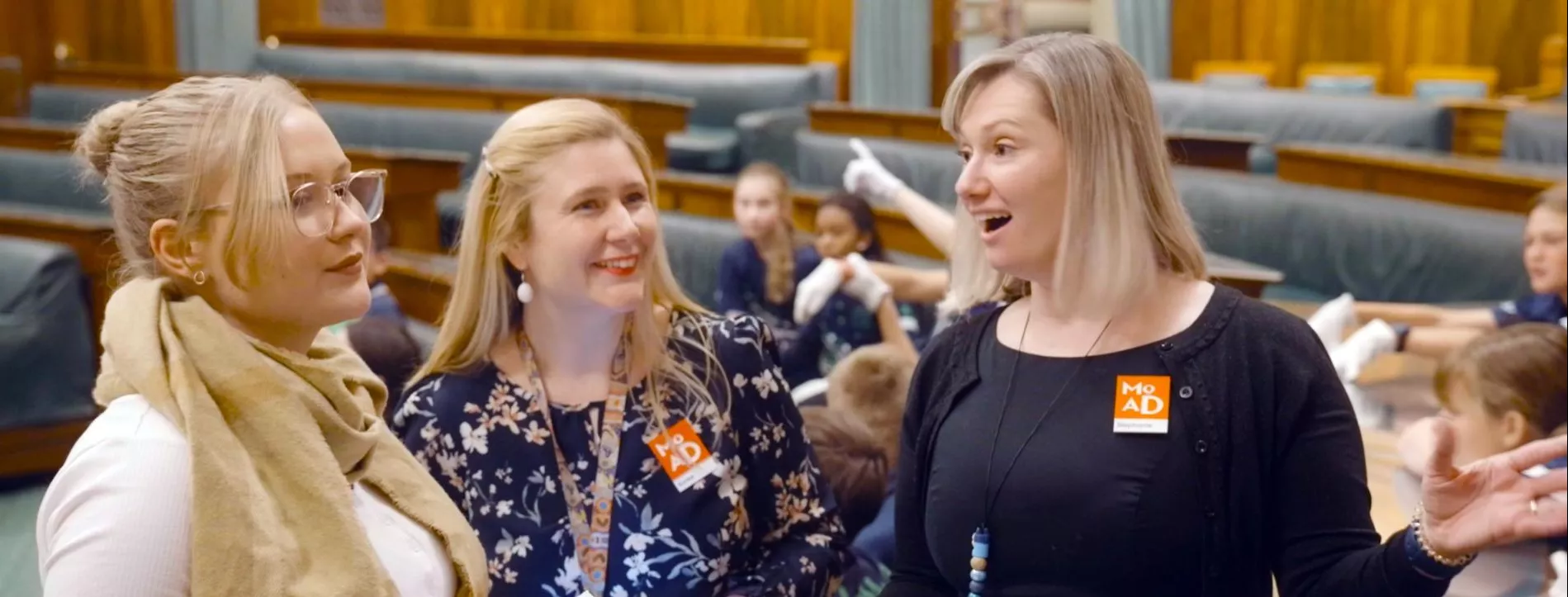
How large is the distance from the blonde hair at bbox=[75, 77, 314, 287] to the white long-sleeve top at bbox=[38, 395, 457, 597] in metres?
0.15

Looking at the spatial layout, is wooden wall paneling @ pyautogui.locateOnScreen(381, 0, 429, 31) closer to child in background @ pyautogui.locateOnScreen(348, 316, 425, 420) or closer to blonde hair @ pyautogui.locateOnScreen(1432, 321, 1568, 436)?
child in background @ pyautogui.locateOnScreen(348, 316, 425, 420)

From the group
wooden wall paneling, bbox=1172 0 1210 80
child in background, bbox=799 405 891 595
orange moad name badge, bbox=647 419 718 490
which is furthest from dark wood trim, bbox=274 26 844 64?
orange moad name badge, bbox=647 419 718 490

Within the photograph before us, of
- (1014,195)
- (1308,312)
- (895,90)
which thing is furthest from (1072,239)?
(895,90)

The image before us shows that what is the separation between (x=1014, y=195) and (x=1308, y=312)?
9.35ft

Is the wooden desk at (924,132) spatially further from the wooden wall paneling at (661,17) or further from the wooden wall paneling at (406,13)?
the wooden wall paneling at (406,13)

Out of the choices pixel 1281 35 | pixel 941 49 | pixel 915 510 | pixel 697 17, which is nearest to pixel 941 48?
pixel 941 49

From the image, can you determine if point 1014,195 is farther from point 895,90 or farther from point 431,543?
point 895,90

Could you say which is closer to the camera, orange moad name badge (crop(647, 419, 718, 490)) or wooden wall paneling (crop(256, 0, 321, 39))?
orange moad name badge (crop(647, 419, 718, 490))

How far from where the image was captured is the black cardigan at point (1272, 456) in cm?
128

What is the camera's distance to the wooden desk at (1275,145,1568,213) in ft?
13.7

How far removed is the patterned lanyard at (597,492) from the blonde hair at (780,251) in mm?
2484

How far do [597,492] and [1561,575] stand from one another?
133cm

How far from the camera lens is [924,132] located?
248 inches

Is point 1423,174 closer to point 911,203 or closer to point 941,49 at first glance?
point 911,203
